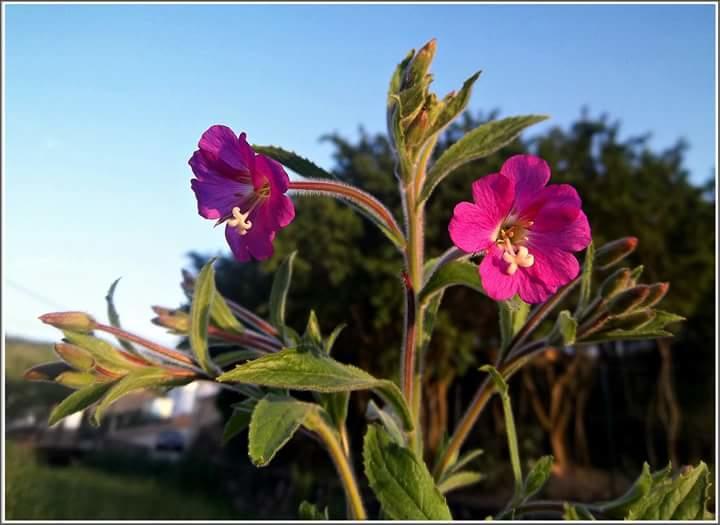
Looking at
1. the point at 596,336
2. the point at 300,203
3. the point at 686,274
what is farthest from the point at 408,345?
the point at 686,274

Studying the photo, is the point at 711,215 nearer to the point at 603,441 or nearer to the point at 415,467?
the point at 603,441

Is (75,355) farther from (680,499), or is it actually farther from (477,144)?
(680,499)

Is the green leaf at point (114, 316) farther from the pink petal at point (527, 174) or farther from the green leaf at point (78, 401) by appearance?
the pink petal at point (527, 174)

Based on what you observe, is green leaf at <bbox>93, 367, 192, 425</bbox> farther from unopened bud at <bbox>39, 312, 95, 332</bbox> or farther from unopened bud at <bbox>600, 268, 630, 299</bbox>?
unopened bud at <bbox>600, 268, 630, 299</bbox>

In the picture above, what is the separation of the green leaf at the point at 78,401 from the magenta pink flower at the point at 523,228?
41cm

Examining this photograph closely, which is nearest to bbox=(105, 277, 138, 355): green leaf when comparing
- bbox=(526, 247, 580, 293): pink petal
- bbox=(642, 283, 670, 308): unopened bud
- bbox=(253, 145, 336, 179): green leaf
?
bbox=(253, 145, 336, 179): green leaf

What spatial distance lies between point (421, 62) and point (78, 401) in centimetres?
47

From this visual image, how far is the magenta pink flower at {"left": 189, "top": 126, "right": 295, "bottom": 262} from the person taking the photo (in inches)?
21.6

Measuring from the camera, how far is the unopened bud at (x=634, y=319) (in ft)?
2.24

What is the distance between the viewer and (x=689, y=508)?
58cm

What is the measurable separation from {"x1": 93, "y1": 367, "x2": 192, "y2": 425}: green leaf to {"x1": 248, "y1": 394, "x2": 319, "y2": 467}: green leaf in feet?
0.43

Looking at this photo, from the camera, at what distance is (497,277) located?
1.75 feet

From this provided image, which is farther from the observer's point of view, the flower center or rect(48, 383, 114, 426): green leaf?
rect(48, 383, 114, 426): green leaf

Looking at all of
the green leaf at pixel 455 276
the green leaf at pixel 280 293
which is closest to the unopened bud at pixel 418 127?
the green leaf at pixel 455 276
